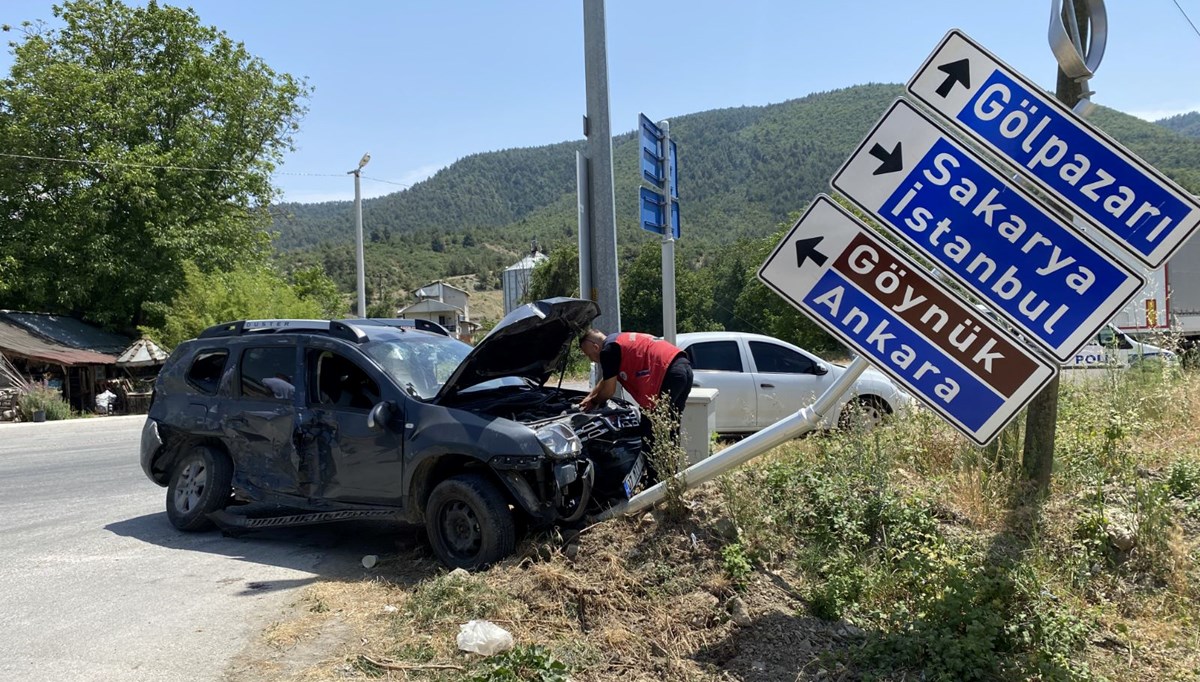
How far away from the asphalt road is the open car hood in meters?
1.71

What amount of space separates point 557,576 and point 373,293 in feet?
323

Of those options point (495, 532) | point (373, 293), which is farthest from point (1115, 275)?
point (373, 293)

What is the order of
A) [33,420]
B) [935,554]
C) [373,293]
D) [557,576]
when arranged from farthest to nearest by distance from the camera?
[373,293] < [33,420] < [557,576] < [935,554]

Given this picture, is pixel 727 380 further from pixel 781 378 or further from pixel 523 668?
pixel 523 668

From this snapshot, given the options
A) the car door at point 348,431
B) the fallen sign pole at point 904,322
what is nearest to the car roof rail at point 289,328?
the car door at point 348,431

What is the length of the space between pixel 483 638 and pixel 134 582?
325 cm

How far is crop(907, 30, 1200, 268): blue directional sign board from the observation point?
11.7 feet

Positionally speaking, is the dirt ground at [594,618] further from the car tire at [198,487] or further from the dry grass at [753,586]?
Result: the car tire at [198,487]

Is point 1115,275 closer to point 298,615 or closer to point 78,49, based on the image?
point 298,615

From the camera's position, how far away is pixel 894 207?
387 cm

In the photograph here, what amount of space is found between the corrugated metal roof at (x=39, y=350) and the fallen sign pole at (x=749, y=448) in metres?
27.9

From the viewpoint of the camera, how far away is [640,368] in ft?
21.1

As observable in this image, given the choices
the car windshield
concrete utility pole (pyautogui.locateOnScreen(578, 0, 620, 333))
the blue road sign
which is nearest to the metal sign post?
the blue road sign

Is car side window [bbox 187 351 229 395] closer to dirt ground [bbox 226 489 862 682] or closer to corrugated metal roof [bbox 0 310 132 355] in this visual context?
dirt ground [bbox 226 489 862 682]
